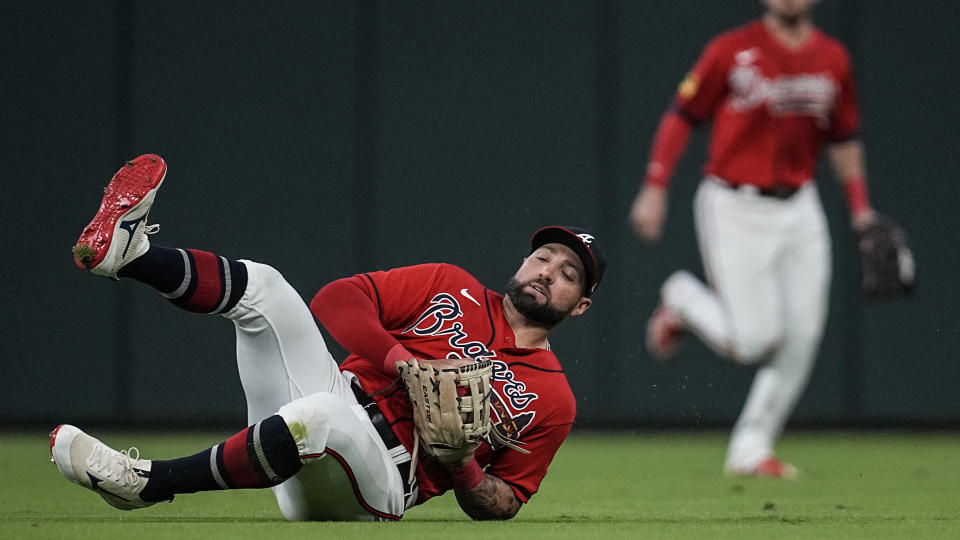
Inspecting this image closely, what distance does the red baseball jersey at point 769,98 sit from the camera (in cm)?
671

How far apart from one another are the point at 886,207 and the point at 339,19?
13.6 ft

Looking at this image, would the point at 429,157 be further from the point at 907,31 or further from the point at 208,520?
the point at 208,520

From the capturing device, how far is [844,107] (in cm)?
688

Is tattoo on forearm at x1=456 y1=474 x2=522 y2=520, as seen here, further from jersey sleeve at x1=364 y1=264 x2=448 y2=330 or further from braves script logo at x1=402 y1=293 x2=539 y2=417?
jersey sleeve at x1=364 y1=264 x2=448 y2=330

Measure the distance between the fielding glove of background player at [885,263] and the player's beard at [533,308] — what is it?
115 inches

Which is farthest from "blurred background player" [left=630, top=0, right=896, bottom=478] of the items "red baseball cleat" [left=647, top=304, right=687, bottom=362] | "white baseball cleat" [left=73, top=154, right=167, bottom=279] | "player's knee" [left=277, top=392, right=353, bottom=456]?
"white baseball cleat" [left=73, top=154, right=167, bottom=279]

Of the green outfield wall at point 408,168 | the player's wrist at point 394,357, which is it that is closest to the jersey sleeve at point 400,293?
the player's wrist at point 394,357

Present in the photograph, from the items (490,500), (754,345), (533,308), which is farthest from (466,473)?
(754,345)

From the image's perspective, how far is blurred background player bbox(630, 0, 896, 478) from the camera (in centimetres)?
670

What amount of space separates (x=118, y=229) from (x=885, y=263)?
13.7 ft

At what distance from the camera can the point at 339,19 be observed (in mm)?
9617

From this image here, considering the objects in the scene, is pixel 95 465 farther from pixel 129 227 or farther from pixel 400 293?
pixel 400 293

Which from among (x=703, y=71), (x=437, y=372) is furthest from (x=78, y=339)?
(x=437, y=372)

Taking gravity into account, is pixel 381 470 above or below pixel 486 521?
above
